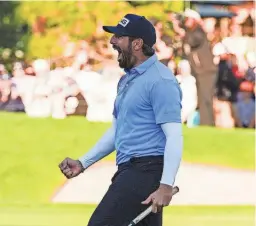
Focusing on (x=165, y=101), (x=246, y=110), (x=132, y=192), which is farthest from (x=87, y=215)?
(x=165, y=101)

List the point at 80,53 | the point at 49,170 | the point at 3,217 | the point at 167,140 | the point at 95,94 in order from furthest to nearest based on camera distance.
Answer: the point at 80,53 < the point at 95,94 < the point at 49,170 < the point at 3,217 < the point at 167,140

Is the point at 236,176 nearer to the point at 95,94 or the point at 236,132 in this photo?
the point at 236,132

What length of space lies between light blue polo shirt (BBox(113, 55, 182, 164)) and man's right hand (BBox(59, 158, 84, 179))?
Result: 15.3 inches

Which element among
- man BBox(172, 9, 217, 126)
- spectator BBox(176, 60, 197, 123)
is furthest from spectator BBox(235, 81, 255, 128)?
spectator BBox(176, 60, 197, 123)

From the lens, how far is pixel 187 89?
14.2 m

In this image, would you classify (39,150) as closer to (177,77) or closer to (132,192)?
(177,77)

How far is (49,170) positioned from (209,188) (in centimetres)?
198

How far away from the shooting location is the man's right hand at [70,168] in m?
5.34

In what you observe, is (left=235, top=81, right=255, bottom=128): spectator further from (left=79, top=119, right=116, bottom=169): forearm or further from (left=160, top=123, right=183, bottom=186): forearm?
(left=160, top=123, right=183, bottom=186): forearm

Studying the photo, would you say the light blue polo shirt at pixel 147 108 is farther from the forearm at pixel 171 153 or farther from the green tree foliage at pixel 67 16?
the green tree foliage at pixel 67 16

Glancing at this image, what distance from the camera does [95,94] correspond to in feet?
43.5

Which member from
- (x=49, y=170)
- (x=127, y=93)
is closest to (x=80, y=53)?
(x=49, y=170)

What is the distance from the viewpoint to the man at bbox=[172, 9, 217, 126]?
1405 centimetres

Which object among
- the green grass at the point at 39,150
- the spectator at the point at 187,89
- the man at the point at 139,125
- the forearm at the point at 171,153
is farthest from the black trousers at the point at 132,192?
the spectator at the point at 187,89
